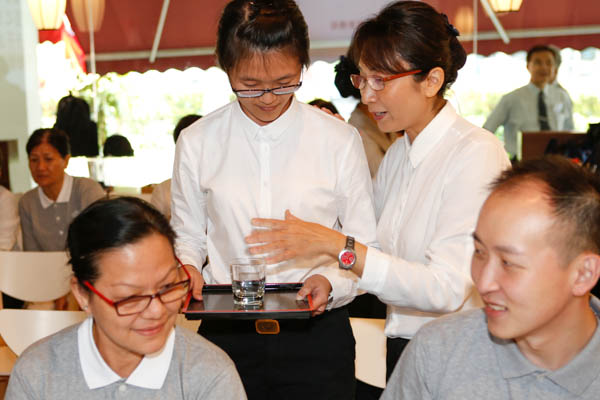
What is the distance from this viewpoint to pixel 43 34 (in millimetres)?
6410

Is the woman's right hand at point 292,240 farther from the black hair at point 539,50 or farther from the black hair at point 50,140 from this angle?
the black hair at point 539,50

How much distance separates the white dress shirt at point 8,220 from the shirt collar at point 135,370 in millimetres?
3066

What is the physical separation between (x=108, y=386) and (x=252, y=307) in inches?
16.5

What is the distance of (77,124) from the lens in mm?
6438

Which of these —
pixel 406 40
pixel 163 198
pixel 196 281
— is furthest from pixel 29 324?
pixel 163 198

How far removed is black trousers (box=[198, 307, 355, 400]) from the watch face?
31 cm

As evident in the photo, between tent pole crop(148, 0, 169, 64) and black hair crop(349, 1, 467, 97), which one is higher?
tent pole crop(148, 0, 169, 64)

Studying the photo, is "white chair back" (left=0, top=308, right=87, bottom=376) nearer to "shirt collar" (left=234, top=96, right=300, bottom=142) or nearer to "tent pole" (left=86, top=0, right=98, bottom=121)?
"shirt collar" (left=234, top=96, right=300, bottom=142)

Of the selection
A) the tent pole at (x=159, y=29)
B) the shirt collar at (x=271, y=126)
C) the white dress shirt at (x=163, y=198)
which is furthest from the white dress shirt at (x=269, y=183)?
the tent pole at (x=159, y=29)

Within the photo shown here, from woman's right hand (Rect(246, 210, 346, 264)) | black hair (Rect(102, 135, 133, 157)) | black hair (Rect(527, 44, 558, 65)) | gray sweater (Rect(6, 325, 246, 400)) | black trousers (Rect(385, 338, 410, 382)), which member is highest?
black hair (Rect(527, 44, 558, 65))

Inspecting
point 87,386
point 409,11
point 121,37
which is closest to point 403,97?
point 409,11

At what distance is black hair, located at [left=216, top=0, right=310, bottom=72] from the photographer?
6.09 ft

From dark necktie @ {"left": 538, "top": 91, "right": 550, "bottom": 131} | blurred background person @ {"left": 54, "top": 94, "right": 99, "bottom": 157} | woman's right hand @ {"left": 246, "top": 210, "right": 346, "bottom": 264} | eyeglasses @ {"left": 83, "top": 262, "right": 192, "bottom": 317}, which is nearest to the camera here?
eyeglasses @ {"left": 83, "top": 262, "right": 192, "bottom": 317}

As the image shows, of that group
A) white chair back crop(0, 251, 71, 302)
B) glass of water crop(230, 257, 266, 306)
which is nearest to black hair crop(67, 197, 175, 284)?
glass of water crop(230, 257, 266, 306)
